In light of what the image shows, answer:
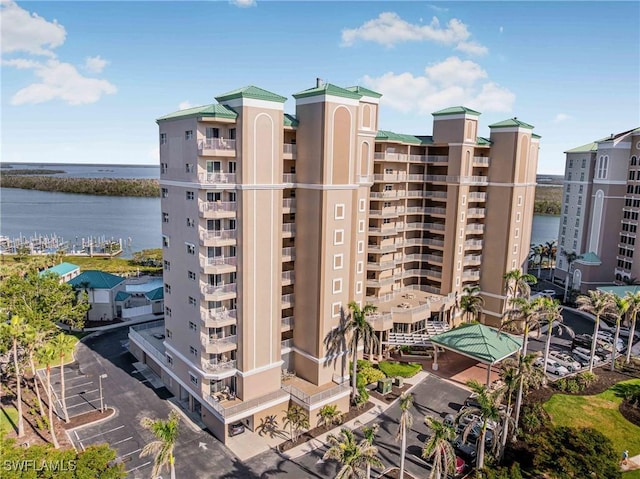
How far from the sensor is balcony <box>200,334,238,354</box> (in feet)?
113

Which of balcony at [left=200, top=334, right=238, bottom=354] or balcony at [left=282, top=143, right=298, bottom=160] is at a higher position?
balcony at [left=282, top=143, right=298, bottom=160]

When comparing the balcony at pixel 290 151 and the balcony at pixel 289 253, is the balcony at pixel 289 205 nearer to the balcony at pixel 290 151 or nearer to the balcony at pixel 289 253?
the balcony at pixel 289 253

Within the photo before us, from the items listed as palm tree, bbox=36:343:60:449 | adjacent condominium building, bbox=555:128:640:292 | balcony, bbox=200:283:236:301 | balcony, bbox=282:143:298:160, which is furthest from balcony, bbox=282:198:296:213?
adjacent condominium building, bbox=555:128:640:292

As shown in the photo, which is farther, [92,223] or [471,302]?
[92,223]

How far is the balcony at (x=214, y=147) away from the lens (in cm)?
3256

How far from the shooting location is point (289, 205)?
127ft

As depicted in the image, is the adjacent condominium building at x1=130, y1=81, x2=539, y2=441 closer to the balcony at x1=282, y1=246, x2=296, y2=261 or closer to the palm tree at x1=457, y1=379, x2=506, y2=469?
the balcony at x1=282, y1=246, x2=296, y2=261

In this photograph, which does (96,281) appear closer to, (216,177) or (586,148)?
(216,177)

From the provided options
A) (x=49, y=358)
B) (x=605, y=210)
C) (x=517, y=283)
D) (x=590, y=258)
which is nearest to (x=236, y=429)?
(x=49, y=358)

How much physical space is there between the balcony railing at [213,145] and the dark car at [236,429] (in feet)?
67.5

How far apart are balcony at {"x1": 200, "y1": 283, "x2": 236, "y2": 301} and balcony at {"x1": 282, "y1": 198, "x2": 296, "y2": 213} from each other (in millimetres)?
7894

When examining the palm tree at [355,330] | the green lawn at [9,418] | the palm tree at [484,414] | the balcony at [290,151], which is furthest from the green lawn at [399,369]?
the green lawn at [9,418]

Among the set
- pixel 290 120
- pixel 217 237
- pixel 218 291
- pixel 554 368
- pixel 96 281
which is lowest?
pixel 554 368

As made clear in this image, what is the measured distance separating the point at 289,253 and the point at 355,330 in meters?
8.67
